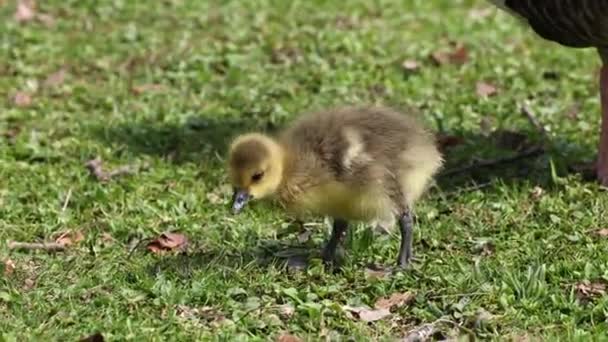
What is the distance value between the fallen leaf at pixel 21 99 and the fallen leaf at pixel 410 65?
101 inches

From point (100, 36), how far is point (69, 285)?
15.2ft

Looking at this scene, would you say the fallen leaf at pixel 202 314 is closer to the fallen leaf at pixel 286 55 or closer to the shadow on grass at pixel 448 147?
the shadow on grass at pixel 448 147

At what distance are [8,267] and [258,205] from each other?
117 cm

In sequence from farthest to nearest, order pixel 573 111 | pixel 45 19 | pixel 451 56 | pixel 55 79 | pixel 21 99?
pixel 45 19 → pixel 451 56 → pixel 55 79 → pixel 21 99 → pixel 573 111

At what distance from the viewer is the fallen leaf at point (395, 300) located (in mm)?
5176

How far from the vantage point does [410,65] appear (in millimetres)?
8969

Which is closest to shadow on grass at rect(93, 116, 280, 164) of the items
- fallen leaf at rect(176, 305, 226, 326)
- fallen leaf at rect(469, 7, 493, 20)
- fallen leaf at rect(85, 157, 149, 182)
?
fallen leaf at rect(85, 157, 149, 182)

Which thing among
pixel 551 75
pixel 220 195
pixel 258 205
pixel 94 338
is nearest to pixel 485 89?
pixel 551 75

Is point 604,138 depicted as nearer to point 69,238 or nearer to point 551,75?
point 551,75

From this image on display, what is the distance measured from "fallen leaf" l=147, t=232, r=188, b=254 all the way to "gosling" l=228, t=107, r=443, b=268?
2.72 ft

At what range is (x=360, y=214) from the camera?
5305 millimetres

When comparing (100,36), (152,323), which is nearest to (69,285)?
(152,323)

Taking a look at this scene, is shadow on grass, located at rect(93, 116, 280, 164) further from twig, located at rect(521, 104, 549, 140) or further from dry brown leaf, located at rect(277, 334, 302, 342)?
dry brown leaf, located at rect(277, 334, 302, 342)

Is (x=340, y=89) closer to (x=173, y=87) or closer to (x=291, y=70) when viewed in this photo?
(x=291, y=70)
